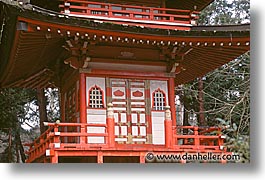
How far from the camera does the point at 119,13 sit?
6.38 meters

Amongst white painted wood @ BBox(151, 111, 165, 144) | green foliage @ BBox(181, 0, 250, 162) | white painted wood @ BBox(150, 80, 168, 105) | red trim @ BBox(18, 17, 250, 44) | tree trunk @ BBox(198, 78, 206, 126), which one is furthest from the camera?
tree trunk @ BBox(198, 78, 206, 126)

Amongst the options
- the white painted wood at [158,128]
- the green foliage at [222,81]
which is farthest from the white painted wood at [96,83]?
the green foliage at [222,81]

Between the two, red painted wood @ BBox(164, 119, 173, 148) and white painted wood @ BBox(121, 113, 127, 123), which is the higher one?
white painted wood @ BBox(121, 113, 127, 123)

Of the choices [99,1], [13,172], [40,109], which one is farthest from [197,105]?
[13,172]

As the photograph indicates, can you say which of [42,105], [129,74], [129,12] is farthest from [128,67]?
[42,105]

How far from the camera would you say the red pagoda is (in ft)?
18.1

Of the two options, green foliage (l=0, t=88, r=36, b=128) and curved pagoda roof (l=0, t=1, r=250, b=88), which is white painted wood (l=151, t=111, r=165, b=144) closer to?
curved pagoda roof (l=0, t=1, r=250, b=88)

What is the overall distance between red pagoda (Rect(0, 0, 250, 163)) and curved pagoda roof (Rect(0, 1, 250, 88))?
0.04 ft

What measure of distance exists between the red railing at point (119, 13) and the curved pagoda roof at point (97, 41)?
12.3 inches

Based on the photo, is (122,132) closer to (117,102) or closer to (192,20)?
(117,102)

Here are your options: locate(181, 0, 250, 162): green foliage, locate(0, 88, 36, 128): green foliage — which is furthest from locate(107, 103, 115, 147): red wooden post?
locate(0, 88, 36, 128): green foliage

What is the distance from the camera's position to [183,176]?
15.9 feet

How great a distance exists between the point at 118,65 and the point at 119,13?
711 millimetres

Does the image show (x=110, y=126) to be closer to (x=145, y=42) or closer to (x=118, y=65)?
(x=118, y=65)
